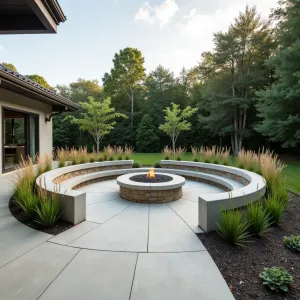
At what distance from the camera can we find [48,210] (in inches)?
122

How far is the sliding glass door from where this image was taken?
8352 millimetres

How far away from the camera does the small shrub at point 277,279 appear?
1.93m

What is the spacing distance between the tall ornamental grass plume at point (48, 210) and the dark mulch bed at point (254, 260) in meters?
2.16

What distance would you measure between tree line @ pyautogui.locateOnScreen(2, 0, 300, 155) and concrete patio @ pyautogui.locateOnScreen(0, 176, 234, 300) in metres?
11.1

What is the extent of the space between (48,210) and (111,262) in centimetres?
135

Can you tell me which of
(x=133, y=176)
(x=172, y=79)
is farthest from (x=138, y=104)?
(x=133, y=176)

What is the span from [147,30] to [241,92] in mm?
10995

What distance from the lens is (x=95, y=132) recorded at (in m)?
14.0

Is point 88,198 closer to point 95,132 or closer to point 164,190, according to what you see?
point 164,190

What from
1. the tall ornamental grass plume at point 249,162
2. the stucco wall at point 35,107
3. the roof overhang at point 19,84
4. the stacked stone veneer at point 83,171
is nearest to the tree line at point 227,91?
the stucco wall at point 35,107

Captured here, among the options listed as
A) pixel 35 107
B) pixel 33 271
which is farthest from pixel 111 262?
pixel 35 107

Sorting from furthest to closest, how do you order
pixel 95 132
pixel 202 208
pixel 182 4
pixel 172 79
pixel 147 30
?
pixel 172 79 < pixel 95 132 < pixel 147 30 < pixel 182 4 < pixel 202 208

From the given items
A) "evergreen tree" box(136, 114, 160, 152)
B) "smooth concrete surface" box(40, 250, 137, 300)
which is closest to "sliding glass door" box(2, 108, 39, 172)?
"smooth concrete surface" box(40, 250, 137, 300)

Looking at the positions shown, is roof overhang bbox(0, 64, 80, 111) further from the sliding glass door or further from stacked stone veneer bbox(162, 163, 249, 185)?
stacked stone veneer bbox(162, 163, 249, 185)
